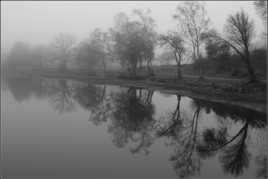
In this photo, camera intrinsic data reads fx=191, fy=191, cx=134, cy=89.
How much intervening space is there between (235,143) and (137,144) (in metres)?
4.67

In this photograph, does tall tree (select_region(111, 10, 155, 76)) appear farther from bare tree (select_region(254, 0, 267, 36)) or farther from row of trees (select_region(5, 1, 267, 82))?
bare tree (select_region(254, 0, 267, 36))

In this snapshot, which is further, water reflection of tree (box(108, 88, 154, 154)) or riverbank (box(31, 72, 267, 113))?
riverbank (box(31, 72, 267, 113))

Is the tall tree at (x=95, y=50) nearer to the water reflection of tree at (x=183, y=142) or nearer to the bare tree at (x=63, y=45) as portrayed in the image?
the bare tree at (x=63, y=45)

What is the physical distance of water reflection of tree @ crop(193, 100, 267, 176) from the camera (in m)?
7.10

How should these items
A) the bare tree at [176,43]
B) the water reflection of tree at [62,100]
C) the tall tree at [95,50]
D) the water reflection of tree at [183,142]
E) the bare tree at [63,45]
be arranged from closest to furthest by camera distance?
the water reflection of tree at [183,142] < the water reflection of tree at [62,100] < the bare tree at [176,43] < the tall tree at [95,50] < the bare tree at [63,45]

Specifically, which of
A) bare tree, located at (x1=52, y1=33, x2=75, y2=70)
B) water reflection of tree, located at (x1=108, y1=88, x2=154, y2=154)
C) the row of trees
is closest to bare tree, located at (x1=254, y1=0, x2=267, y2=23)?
the row of trees

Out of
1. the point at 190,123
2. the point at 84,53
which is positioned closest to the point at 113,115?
the point at 190,123

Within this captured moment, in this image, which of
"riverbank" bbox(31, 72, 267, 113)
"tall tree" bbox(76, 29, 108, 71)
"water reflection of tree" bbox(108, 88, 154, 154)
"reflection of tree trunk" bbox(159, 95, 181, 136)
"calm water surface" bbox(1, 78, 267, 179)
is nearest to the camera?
"calm water surface" bbox(1, 78, 267, 179)

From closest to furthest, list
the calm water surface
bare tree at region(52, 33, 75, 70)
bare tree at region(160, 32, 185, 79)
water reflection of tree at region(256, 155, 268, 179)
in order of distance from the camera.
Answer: water reflection of tree at region(256, 155, 268, 179)
the calm water surface
bare tree at region(160, 32, 185, 79)
bare tree at region(52, 33, 75, 70)

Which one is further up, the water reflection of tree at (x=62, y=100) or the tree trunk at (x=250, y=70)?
the tree trunk at (x=250, y=70)

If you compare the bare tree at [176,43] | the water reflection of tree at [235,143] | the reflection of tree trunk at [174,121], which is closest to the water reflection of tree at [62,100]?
the reflection of tree trunk at [174,121]

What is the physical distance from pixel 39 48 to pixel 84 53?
140 feet

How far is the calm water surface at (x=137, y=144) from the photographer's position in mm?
7004

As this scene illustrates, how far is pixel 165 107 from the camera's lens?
1752 centimetres
